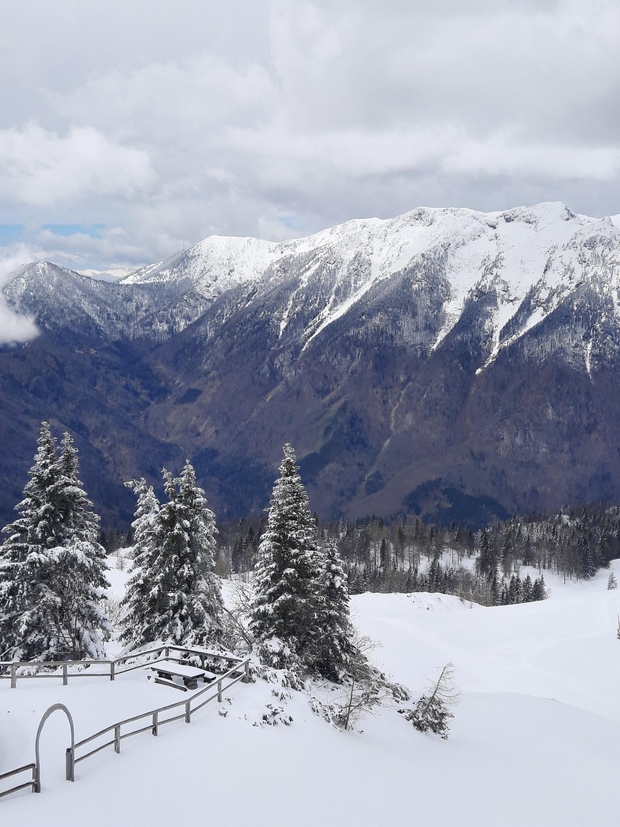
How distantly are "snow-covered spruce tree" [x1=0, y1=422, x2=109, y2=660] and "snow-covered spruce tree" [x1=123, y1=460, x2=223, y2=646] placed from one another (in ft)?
7.42

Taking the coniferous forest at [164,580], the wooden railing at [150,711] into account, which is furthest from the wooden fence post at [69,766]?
the coniferous forest at [164,580]

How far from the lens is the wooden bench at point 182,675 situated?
21342 mm

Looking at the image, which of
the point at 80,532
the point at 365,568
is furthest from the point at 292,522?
the point at 365,568

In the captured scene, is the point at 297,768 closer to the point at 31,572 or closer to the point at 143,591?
the point at 143,591

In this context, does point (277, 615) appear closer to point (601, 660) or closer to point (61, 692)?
point (61, 692)

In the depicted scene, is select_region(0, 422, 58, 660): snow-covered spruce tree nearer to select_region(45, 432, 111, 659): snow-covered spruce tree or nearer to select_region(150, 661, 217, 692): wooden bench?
select_region(45, 432, 111, 659): snow-covered spruce tree

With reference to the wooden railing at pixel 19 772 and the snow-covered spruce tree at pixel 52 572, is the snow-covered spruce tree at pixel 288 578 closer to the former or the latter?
the snow-covered spruce tree at pixel 52 572

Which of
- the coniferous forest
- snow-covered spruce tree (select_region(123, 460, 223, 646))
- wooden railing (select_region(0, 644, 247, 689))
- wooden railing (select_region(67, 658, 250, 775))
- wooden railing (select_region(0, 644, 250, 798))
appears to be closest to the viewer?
wooden railing (select_region(0, 644, 250, 798))

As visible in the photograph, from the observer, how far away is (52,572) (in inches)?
1180

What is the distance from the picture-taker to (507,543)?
159 m

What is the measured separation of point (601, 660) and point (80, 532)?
5305 centimetres

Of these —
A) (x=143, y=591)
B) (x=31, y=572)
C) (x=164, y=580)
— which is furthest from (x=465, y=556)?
(x=31, y=572)

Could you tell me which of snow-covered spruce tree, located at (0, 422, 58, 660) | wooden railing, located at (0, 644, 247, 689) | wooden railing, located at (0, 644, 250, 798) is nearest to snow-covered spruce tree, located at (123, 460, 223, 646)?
wooden railing, located at (0, 644, 250, 798)

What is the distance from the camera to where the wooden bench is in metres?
21.3
